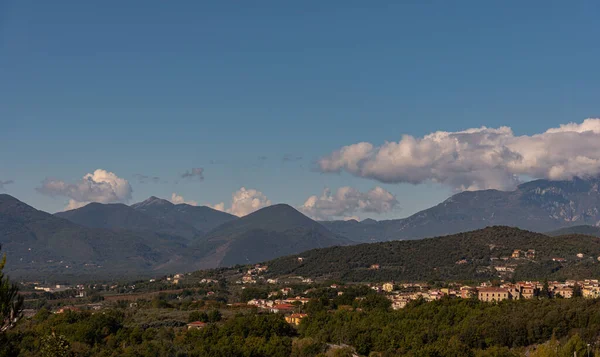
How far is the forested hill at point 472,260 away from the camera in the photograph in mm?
149625

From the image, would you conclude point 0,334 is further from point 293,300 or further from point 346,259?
point 346,259

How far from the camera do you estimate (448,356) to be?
191 ft

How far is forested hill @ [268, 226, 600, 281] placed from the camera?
150m

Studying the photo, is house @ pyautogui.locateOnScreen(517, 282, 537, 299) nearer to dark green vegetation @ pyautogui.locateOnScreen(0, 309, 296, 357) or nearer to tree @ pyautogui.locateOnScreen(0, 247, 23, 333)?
dark green vegetation @ pyautogui.locateOnScreen(0, 309, 296, 357)

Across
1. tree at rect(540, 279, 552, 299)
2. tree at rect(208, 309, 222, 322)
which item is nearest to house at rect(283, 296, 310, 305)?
tree at rect(208, 309, 222, 322)

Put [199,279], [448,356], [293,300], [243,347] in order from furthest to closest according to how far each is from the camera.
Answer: [199,279], [293,300], [243,347], [448,356]

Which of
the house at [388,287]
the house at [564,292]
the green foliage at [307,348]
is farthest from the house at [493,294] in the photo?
the green foliage at [307,348]

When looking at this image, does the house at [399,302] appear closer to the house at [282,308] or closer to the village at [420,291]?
the village at [420,291]

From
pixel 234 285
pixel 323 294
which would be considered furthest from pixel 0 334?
pixel 234 285

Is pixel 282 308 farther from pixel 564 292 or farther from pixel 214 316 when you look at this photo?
pixel 564 292

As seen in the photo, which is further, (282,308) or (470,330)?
(282,308)

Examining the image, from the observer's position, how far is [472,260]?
171000mm

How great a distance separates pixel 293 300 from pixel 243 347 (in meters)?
52.9

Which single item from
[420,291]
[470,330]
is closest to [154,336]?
[470,330]
